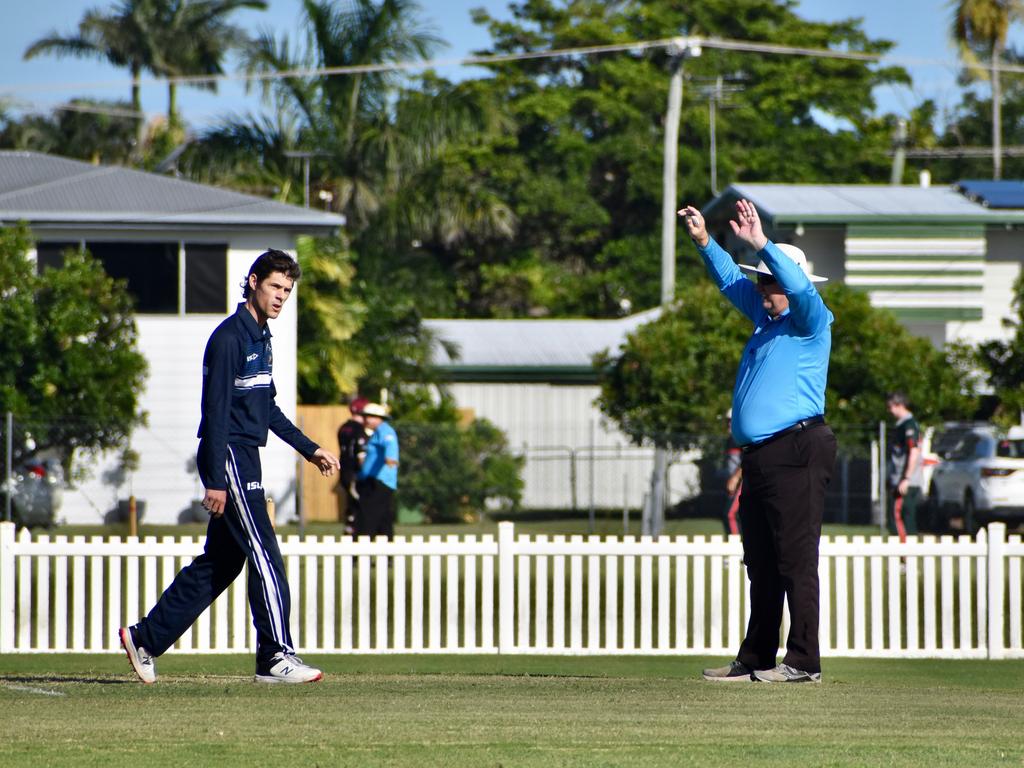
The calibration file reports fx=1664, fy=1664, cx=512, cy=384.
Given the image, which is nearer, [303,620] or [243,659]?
[243,659]

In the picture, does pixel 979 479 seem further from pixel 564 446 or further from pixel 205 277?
pixel 205 277

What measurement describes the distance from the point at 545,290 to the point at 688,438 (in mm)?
24739

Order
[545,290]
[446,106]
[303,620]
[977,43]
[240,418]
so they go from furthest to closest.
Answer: [977,43]
[545,290]
[446,106]
[303,620]
[240,418]

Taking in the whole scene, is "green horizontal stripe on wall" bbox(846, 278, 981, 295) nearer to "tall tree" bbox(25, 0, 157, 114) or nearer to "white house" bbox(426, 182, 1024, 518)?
"white house" bbox(426, 182, 1024, 518)

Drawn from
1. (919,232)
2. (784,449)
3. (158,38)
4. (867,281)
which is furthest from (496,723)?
(158,38)

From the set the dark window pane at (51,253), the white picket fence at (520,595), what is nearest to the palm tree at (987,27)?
the dark window pane at (51,253)

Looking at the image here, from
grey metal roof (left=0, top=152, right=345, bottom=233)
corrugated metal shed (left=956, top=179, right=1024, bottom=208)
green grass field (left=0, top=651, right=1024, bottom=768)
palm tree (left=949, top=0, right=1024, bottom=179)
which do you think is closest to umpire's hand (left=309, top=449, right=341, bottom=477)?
green grass field (left=0, top=651, right=1024, bottom=768)

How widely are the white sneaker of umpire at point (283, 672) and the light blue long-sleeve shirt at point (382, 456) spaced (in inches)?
318

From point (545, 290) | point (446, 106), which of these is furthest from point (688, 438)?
point (545, 290)

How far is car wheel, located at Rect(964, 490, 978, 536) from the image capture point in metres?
22.7

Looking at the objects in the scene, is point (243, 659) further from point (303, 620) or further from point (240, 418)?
point (240, 418)

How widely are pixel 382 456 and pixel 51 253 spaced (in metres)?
11.3

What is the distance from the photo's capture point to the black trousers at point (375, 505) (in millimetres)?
15695

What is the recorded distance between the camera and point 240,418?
725 cm
